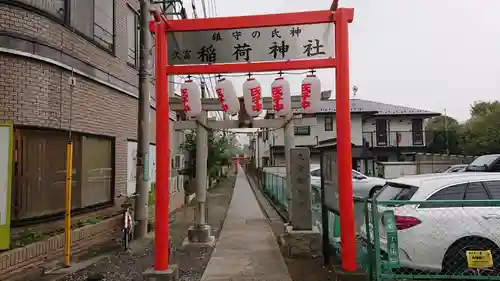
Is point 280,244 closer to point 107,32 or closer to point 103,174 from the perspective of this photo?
point 103,174

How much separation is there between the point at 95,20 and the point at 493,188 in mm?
9233

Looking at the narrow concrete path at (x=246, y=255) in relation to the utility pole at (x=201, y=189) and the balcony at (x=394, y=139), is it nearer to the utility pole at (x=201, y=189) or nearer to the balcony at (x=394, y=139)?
the utility pole at (x=201, y=189)

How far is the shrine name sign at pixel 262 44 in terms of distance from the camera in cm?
553

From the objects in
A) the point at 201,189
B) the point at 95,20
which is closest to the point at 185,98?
the point at 201,189

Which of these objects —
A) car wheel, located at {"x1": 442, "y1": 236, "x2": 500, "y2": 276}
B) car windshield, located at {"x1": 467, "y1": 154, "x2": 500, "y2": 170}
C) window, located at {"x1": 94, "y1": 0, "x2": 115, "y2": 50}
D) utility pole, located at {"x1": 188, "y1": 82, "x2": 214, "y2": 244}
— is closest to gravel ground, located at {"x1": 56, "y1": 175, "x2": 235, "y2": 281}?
utility pole, located at {"x1": 188, "y1": 82, "x2": 214, "y2": 244}

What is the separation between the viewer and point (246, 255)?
7.25 m

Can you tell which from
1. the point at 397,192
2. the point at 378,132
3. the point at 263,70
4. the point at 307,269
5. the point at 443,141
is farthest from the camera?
the point at 443,141

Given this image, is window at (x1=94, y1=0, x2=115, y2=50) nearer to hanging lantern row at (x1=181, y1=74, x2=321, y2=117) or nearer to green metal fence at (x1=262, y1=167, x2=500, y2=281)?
hanging lantern row at (x1=181, y1=74, x2=321, y2=117)

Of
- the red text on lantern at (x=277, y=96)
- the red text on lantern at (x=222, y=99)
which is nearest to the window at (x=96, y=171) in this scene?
the red text on lantern at (x=222, y=99)

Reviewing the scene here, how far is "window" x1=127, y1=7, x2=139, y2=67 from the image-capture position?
37.5 ft

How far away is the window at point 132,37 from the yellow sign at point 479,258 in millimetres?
10089

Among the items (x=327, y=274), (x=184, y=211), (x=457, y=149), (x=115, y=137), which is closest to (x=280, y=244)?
(x=327, y=274)

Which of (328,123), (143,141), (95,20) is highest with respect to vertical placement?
(95,20)

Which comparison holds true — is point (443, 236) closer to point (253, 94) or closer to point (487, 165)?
point (253, 94)
